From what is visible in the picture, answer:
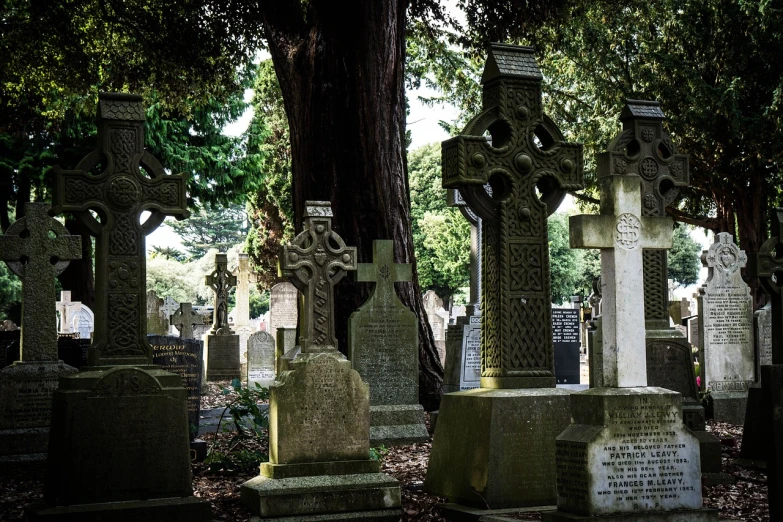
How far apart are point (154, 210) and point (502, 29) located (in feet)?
33.5

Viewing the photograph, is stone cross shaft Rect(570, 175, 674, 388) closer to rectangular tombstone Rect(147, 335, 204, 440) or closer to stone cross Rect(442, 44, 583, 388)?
stone cross Rect(442, 44, 583, 388)

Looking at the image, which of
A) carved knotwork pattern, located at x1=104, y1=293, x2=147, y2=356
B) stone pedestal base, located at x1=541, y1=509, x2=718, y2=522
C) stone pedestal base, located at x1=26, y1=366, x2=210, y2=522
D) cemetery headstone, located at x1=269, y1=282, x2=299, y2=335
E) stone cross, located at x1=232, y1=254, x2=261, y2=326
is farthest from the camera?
cemetery headstone, located at x1=269, y1=282, x2=299, y2=335

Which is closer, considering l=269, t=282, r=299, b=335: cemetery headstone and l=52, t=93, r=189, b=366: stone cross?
l=52, t=93, r=189, b=366: stone cross

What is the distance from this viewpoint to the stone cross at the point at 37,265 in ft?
35.0

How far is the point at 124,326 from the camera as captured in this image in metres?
7.41

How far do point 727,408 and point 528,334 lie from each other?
776 centimetres

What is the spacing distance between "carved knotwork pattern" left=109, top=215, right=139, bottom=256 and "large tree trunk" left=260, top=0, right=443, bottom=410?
4787 mm

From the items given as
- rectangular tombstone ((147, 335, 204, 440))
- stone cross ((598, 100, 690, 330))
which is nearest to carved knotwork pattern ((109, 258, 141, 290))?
rectangular tombstone ((147, 335, 204, 440))

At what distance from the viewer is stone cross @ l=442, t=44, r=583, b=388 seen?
7387 mm

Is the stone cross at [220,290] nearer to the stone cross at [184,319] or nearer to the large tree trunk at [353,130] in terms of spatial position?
the stone cross at [184,319]

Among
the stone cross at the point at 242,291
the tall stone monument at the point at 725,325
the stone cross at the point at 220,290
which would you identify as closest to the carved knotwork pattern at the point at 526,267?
the tall stone monument at the point at 725,325

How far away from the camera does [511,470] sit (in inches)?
276

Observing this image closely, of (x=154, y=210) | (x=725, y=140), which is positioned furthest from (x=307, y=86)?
(x=725, y=140)

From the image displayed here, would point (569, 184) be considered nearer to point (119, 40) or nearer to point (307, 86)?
point (307, 86)
